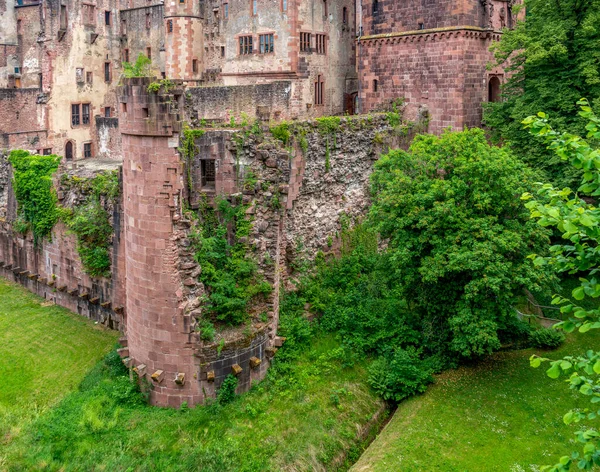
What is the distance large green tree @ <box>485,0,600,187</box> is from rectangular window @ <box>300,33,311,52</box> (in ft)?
43.5

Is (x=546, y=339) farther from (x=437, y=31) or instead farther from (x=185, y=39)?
(x=185, y=39)

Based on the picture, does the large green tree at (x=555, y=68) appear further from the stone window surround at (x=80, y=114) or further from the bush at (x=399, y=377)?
the stone window surround at (x=80, y=114)

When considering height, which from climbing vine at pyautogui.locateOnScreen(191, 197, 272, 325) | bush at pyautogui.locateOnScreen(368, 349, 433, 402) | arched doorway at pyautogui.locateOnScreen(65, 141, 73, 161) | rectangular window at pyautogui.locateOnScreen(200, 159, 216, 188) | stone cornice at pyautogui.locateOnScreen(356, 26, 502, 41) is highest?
stone cornice at pyautogui.locateOnScreen(356, 26, 502, 41)

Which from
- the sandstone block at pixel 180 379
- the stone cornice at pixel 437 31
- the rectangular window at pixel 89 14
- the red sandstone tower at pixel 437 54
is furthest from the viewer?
the rectangular window at pixel 89 14

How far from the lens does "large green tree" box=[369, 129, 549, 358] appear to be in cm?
1836

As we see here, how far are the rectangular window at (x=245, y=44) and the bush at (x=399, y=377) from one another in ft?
75.7

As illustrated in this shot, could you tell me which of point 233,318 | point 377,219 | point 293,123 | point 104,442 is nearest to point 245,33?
point 293,123

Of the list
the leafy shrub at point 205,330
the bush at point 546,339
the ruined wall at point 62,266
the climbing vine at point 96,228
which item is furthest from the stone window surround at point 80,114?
the bush at point 546,339

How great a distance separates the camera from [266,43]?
3650 centimetres

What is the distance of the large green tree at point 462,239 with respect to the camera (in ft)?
60.2

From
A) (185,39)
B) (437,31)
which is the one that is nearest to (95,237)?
(437,31)

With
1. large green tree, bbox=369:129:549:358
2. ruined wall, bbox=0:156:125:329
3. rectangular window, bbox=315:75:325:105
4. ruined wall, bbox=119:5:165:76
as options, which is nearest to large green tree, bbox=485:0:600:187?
large green tree, bbox=369:129:549:358

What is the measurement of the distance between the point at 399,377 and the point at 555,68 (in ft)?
42.8

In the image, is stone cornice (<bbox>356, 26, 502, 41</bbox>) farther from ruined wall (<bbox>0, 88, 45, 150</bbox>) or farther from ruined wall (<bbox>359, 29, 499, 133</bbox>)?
ruined wall (<bbox>0, 88, 45, 150</bbox>)
